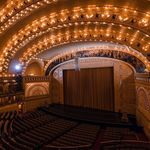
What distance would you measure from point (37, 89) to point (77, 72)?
424cm

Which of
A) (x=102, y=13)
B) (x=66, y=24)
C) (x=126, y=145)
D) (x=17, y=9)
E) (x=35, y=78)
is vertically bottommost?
(x=126, y=145)

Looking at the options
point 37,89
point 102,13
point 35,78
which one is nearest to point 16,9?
point 102,13

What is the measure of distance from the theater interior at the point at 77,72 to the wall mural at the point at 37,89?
89 millimetres

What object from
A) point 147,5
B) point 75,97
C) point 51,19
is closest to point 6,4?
point 51,19

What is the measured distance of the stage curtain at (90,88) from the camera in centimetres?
1964

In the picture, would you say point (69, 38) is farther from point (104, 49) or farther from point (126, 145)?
point (126, 145)

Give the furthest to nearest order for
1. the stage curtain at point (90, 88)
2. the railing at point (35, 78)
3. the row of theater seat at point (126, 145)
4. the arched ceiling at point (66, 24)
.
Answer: the stage curtain at point (90, 88) → the railing at point (35, 78) → the arched ceiling at point (66, 24) → the row of theater seat at point (126, 145)

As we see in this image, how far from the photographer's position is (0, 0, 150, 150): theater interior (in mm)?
11602

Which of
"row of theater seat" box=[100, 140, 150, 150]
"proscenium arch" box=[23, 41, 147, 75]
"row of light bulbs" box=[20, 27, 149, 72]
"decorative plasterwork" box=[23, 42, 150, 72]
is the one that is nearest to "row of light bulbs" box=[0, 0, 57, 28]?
"row of light bulbs" box=[20, 27, 149, 72]

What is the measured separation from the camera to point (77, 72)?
21.5 meters

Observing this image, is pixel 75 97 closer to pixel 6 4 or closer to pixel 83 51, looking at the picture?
pixel 83 51

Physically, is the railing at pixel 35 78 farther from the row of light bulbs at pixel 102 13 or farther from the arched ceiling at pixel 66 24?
the row of light bulbs at pixel 102 13

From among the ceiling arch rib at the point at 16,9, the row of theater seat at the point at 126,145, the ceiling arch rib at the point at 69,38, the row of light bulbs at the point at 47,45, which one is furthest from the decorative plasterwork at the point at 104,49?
the row of theater seat at the point at 126,145

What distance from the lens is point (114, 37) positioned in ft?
53.5
